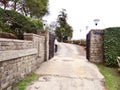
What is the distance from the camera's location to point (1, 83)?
6.62m

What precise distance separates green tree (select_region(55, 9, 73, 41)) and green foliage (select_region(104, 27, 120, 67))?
118 ft

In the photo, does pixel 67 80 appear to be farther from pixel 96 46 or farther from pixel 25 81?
pixel 96 46

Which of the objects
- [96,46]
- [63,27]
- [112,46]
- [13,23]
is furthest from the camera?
[63,27]

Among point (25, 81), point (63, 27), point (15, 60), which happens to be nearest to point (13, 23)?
point (25, 81)

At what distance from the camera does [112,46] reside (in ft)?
44.2

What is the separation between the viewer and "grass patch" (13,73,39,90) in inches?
305

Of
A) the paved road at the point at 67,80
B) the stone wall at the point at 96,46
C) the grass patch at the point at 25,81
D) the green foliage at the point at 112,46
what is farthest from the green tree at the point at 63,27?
the grass patch at the point at 25,81

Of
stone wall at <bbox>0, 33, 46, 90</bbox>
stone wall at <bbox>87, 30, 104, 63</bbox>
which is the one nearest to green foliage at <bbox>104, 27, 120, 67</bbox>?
stone wall at <bbox>87, 30, 104, 63</bbox>

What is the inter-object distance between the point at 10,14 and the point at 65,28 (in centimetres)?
3857

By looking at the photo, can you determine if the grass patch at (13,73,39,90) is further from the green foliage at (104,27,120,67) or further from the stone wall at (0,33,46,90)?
the green foliage at (104,27,120,67)

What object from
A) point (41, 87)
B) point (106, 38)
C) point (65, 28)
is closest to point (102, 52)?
point (106, 38)

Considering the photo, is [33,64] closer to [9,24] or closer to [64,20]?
[9,24]

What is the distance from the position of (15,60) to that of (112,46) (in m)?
7.33

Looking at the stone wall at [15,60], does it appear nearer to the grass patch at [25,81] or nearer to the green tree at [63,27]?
the grass patch at [25,81]
